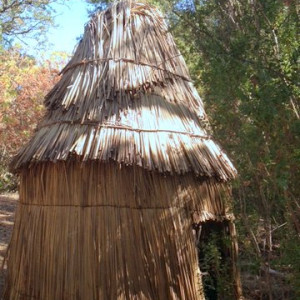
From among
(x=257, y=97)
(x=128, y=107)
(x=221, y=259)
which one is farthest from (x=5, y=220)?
(x=257, y=97)

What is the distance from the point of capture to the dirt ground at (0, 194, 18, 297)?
8.96m

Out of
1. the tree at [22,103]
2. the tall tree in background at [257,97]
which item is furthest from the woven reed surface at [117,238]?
the tree at [22,103]

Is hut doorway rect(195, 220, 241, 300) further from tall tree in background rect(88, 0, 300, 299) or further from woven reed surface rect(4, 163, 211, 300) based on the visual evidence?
tall tree in background rect(88, 0, 300, 299)

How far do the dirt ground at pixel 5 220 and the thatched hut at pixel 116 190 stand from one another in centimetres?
231

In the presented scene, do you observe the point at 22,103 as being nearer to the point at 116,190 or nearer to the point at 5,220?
the point at 5,220

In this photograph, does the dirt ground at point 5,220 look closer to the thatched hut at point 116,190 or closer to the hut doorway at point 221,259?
the thatched hut at point 116,190

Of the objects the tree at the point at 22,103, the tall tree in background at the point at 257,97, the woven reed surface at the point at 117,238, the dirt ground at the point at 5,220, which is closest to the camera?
the tall tree in background at the point at 257,97

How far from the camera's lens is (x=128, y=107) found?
516cm

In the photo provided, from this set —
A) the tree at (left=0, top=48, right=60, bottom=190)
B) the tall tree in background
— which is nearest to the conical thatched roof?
the tall tree in background

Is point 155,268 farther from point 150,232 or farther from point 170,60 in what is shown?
point 170,60

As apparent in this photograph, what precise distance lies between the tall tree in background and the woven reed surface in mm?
720

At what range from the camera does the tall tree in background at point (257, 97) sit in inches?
144

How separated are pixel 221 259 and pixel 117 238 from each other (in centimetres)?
153

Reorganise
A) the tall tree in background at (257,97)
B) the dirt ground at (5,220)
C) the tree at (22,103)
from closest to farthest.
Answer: the tall tree in background at (257,97) → the dirt ground at (5,220) → the tree at (22,103)
